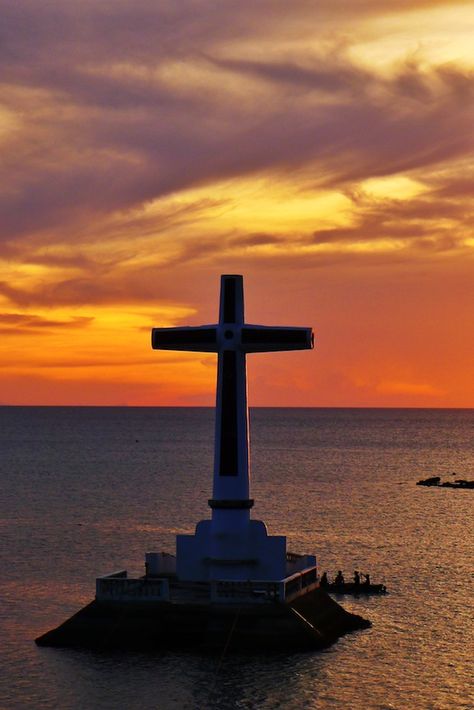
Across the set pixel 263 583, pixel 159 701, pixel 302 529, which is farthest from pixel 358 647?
pixel 302 529

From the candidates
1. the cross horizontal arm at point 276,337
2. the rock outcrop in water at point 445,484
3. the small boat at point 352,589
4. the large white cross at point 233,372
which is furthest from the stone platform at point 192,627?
the rock outcrop in water at point 445,484

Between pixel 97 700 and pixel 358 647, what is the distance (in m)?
13.0

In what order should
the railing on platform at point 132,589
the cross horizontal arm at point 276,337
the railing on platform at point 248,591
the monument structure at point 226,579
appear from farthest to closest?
the cross horizontal arm at point 276,337 → the railing on platform at point 132,589 → the railing on platform at point 248,591 → the monument structure at point 226,579

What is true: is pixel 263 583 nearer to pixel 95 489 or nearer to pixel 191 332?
pixel 191 332

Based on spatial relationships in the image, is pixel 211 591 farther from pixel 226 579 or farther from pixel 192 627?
pixel 226 579

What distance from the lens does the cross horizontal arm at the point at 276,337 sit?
165 feet

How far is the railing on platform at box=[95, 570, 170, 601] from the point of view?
154 ft

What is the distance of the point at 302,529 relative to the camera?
99500 mm

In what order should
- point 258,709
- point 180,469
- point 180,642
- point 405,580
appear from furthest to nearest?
point 180,469 → point 405,580 → point 180,642 → point 258,709

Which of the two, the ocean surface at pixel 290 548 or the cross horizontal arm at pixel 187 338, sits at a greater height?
the cross horizontal arm at pixel 187 338

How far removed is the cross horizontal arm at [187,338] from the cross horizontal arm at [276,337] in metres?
1.46

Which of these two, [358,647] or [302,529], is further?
[302,529]

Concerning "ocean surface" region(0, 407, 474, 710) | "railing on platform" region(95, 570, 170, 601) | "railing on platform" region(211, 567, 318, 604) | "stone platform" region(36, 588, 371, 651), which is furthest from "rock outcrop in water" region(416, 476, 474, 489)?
"railing on platform" region(95, 570, 170, 601)

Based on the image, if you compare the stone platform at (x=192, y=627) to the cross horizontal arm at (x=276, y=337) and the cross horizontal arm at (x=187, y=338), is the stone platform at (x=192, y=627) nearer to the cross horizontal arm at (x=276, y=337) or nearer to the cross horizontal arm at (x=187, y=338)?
the cross horizontal arm at (x=276, y=337)
